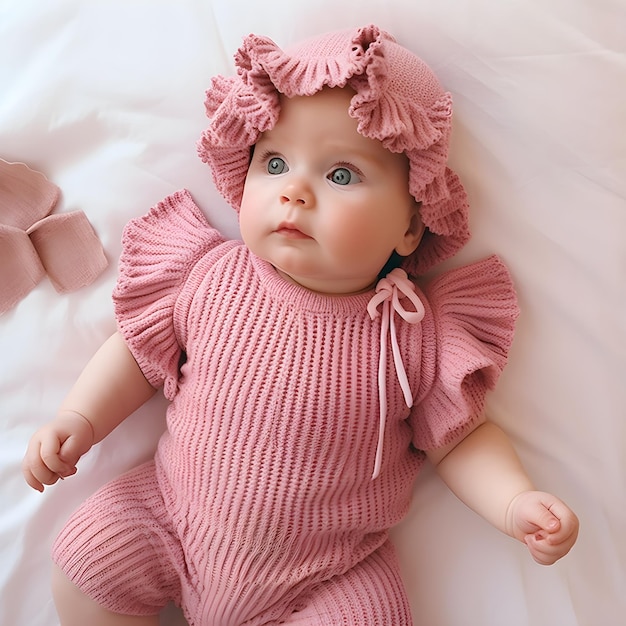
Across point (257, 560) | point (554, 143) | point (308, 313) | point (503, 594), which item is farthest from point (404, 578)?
point (554, 143)

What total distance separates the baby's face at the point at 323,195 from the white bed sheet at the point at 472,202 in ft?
0.63

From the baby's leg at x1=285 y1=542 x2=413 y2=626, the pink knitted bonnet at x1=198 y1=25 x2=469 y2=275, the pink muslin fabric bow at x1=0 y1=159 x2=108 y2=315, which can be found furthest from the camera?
the pink muslin fabric bow at x1=0 y1=159 x2=108 y2=315

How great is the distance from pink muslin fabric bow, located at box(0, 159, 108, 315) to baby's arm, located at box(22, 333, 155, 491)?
13 centimetres

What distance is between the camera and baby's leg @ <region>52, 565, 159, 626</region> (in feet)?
3.14

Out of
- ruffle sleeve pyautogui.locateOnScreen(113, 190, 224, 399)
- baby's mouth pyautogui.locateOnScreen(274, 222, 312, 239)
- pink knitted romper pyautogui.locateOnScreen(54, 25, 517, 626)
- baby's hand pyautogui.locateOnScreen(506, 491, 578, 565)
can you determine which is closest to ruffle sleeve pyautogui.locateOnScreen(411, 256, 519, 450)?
pink knitted romper pyautogui.locateOnScreen(54, 25, 517, 626)

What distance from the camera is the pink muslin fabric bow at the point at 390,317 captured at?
3.04 feet

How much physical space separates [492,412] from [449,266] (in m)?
0.23

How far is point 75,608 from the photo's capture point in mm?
962

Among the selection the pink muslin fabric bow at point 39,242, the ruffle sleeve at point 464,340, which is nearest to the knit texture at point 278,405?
the ruffle sleeve at point 464,340

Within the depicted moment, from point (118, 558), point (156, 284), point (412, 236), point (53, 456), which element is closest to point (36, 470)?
point (53, 456)

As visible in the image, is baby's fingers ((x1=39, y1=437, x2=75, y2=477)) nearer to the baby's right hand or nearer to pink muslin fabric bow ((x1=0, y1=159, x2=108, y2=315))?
the baby's right hand

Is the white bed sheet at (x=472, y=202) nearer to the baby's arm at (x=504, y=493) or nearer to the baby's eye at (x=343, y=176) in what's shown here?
the baby's arm at (x=504, y=493)

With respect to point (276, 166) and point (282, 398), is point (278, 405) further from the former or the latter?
point (276, 166)

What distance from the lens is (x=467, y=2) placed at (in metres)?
0.96
